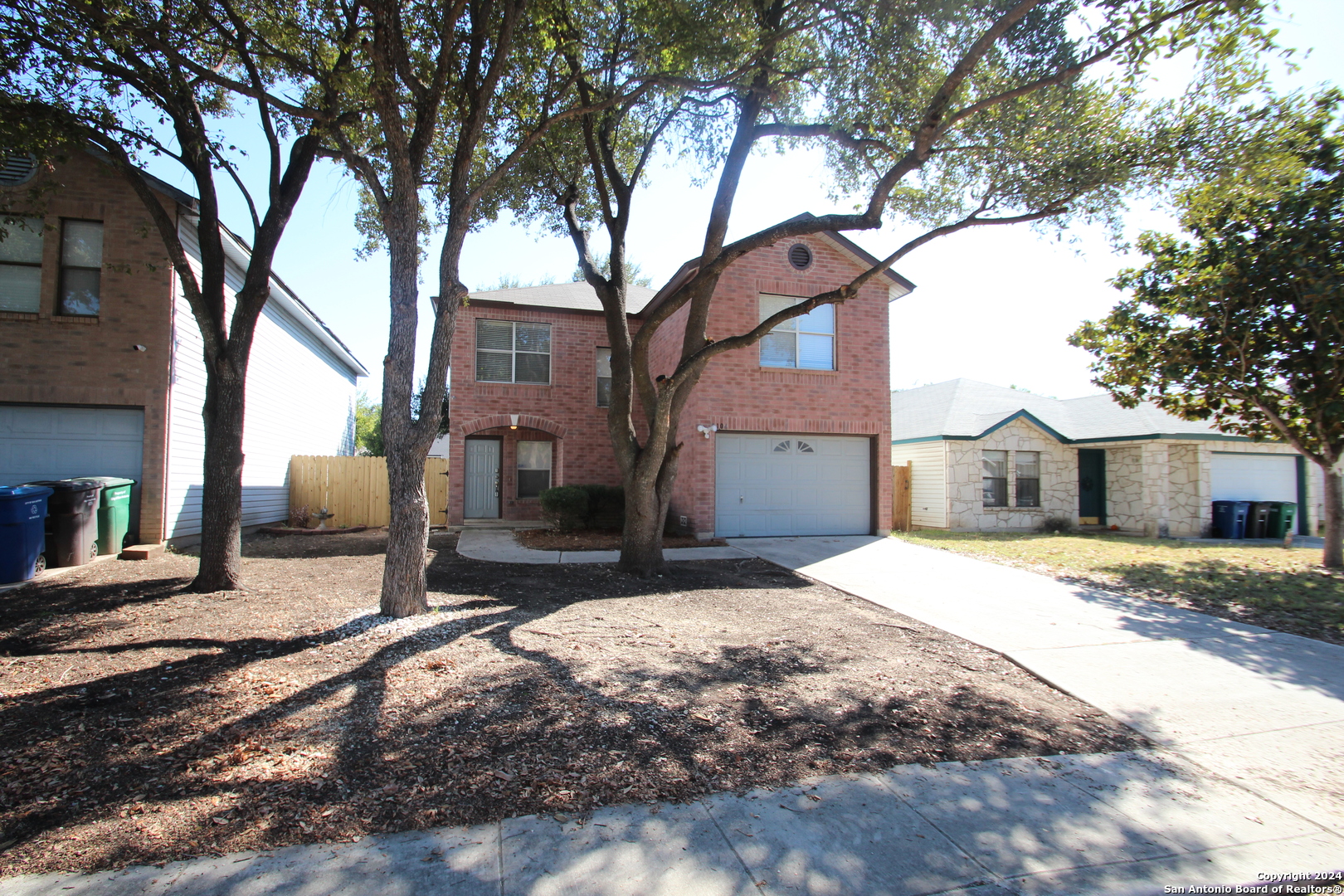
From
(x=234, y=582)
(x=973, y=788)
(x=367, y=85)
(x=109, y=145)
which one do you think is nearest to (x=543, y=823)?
(x=973, y=788)

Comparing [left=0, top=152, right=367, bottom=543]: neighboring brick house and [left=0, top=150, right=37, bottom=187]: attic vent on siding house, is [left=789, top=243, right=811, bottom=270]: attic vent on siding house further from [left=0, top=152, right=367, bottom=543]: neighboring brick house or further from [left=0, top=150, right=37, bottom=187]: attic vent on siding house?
[left=0, top=150, right=37, bottom=187]: attic vent on siding house

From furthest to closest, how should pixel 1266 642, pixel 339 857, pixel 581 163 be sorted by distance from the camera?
pixel 581 163, pixel 1266 642, pixel 339 857

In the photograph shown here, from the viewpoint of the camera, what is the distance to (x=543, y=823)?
2896 millimetres

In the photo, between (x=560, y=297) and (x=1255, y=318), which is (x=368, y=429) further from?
(x=1255, y=318)

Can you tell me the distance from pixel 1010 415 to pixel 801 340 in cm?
706

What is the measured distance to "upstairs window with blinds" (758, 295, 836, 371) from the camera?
13.8 meters

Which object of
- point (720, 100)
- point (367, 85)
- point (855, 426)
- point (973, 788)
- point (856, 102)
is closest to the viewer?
point (973, 788)

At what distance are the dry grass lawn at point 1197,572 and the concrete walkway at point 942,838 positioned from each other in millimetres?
3602

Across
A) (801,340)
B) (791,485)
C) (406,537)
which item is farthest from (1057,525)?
(406,537)

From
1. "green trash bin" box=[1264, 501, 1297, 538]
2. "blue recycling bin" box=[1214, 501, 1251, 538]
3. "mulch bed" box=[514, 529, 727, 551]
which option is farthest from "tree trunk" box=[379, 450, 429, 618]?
"green trash bin" box=[1264, 501, 1297, 538]

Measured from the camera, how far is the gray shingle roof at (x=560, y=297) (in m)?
16.0

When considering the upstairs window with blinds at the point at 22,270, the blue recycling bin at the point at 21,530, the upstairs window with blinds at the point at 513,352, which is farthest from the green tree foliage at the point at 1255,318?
the upstairs window with blinds at the point at 22,270

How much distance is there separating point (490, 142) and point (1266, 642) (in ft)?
37.0

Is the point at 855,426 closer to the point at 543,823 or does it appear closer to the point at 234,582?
the point at 234,582
